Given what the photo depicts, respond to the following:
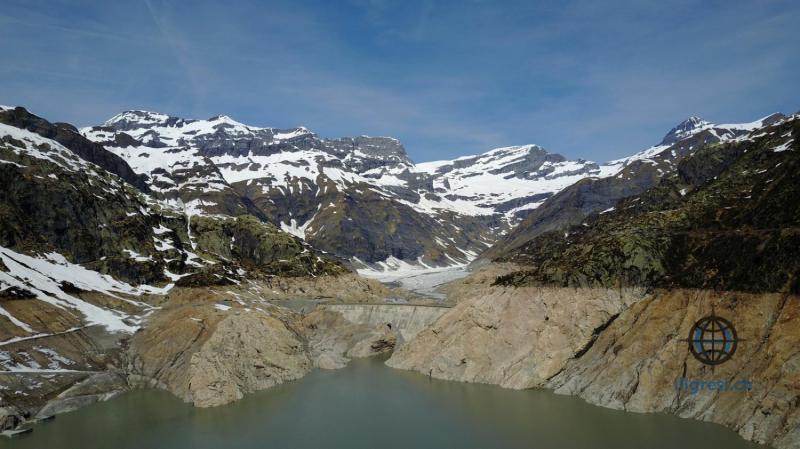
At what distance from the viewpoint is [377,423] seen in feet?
188

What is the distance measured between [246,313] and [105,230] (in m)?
61.7

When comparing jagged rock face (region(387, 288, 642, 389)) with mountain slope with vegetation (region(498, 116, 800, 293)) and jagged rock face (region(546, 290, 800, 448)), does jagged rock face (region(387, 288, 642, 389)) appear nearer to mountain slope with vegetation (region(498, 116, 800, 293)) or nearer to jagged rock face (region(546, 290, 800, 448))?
mountain slope with vegetation (region(498, 116, 800, 293))

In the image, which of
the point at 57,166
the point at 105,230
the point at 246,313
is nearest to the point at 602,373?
the point at 246,313

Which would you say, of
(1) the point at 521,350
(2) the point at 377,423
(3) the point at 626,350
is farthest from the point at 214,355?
(3) the point at 626,350

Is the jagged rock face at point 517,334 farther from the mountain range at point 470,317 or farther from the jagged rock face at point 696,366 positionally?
the jagged rock face at point 696,366

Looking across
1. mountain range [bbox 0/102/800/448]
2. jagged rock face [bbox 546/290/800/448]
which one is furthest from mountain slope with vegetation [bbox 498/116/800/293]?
jagged rock face [bbox 546/290/800/448]

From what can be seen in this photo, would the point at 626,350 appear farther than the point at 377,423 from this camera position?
Yes

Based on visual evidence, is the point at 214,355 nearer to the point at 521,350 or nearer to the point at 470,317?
the point at 470,317

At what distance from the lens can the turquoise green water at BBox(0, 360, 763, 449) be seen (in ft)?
167

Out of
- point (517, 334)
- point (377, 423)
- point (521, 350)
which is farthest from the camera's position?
point (517, 334)

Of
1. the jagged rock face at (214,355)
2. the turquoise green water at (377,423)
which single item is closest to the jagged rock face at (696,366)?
the turquoise green water at (377,423)

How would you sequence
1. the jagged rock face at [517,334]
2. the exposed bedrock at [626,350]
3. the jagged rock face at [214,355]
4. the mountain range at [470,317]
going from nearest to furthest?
the exposed bedrock at [626,350] → the mountain range at [470,317] → the jagged rock face at [517,334] → the jagged rock face at [214,355]

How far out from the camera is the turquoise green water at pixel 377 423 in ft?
167

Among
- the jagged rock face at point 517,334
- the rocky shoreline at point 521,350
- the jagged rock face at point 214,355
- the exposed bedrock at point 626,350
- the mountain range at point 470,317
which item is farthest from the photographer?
the jagged rock face at point 214,355
